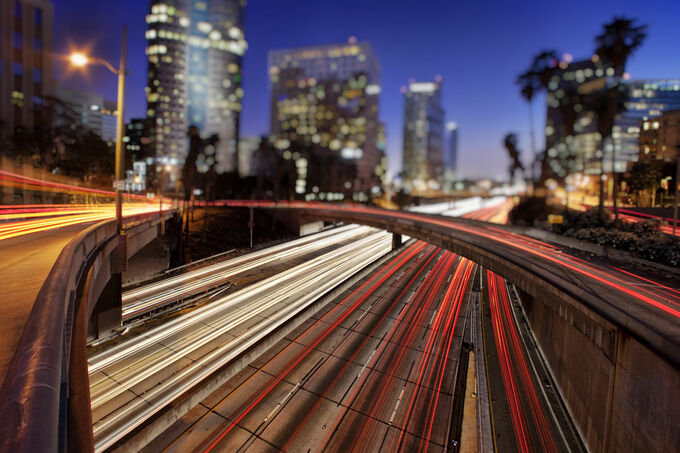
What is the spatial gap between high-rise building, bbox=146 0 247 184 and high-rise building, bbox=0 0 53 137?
9477cm

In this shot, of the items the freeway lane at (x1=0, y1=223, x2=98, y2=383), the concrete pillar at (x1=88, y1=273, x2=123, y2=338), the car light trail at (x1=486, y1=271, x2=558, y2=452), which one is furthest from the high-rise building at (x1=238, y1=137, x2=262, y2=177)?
the freeway lane at (x1=0, y1=223, x2=98, y2=383)

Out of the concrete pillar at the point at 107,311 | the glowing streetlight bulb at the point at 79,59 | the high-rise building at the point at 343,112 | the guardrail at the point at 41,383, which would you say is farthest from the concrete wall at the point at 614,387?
the high-rise building at the point at 343,112

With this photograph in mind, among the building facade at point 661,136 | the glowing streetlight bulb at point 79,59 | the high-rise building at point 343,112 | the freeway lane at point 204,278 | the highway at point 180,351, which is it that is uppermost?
the high-rise building at point 343,112

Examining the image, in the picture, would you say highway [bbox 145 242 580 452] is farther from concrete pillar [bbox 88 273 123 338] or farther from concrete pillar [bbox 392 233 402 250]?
concrete pillar [bbox 392 233 402 250]

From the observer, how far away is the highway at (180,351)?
14.0 m

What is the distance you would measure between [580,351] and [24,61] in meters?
82.1

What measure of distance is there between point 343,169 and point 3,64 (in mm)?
96431

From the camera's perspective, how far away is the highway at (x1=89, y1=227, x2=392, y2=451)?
550 inches

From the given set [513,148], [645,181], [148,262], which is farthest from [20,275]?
[513,148]

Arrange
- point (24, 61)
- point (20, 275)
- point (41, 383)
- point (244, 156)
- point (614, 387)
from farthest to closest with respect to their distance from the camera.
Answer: point (244, 156) → point (24, 61) → point (614, 387) → point (20, 275) → point (41, 383)

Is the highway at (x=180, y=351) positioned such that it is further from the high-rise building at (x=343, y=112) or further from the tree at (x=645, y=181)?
the high-rise building at (x=343, y=112)

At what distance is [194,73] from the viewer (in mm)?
174875

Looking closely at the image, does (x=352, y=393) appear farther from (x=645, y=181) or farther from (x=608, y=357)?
(x=645, y=181)

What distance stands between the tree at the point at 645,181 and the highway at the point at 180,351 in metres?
34.9
